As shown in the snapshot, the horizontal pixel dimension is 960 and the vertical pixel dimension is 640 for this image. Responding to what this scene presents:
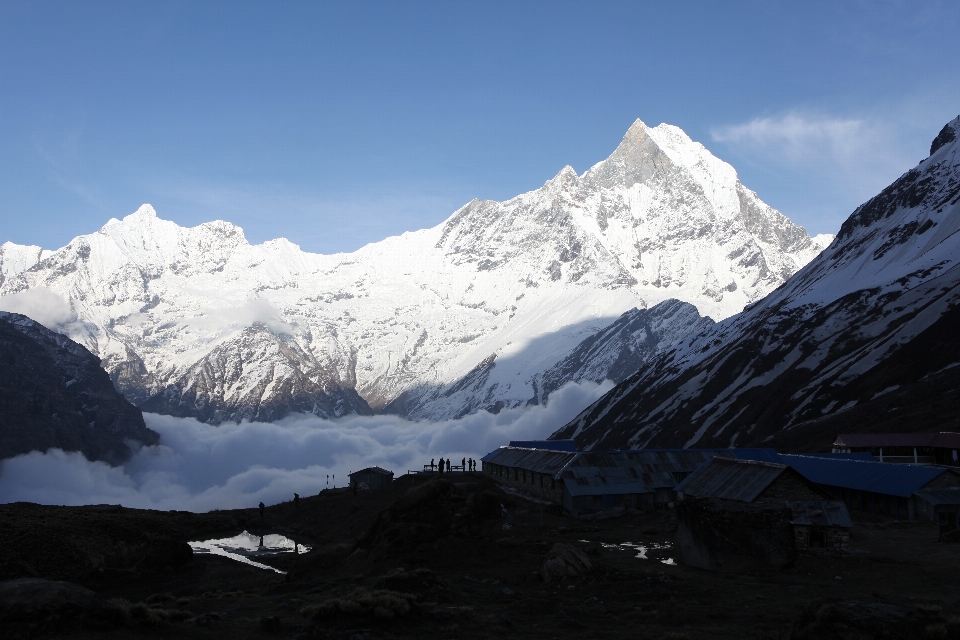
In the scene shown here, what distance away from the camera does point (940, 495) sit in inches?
2119

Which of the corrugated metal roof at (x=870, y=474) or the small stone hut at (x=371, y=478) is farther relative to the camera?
the small stone hut at (x=371, y=478)

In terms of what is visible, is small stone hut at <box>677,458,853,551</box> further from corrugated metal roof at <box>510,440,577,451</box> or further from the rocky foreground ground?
corrugated metal roof at <box>510,440,577,451</box>

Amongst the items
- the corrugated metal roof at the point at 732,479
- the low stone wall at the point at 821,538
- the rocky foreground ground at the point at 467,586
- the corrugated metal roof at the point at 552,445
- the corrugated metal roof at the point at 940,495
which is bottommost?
the rocky foreground ground at the point at 467,586

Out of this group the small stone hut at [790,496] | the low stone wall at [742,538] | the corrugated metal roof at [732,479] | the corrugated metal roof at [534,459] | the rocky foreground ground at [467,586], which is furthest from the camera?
the corrugated metal roof at [534,459]

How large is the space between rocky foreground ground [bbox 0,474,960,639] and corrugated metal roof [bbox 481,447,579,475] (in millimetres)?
18654

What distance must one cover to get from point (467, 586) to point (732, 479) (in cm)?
2529

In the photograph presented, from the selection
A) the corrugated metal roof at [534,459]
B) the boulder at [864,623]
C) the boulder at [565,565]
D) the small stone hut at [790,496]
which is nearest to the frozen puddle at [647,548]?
the small stone hut at [790,496]

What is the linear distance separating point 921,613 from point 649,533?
31.7 m

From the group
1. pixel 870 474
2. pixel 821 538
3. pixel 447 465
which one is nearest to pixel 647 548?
pixel 821 538

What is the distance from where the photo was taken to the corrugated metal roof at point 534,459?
76938 millimetres

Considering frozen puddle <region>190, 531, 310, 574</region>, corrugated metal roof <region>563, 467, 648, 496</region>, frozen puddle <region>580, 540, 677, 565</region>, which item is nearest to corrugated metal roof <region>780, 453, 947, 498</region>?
frozen puddle <region>580, 540, 677, 565</region>

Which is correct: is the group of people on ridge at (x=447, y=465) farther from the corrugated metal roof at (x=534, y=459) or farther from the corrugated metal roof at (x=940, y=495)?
the corrugated metal roof at (x=940, y=495)

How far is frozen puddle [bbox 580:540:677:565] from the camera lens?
39450 mm

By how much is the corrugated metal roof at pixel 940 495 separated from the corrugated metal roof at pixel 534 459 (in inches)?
1198
